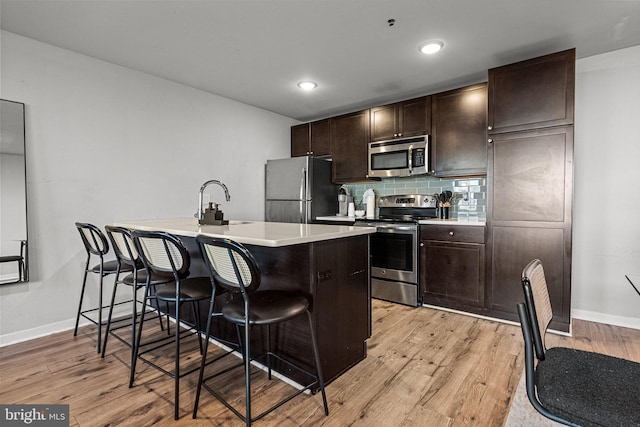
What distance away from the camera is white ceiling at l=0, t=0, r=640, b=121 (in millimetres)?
2176

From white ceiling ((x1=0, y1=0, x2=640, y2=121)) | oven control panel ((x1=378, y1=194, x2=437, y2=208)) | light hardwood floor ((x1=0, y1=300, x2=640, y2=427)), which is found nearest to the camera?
light hardwood floor ((x1=0, y1=300, x2=640, y2=427))

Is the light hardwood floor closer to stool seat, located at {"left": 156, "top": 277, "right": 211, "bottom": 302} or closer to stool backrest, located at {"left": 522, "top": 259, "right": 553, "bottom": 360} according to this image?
stool seat, located at {"left": 156, "top": 277, "right": 211, "bottom": 302}

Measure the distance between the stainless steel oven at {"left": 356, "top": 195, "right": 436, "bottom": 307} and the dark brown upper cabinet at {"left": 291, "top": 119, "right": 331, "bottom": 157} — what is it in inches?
56.1

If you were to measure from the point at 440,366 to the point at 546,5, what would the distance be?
252 centimetres

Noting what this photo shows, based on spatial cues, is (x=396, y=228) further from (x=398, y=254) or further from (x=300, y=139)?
(x=300, y=139)

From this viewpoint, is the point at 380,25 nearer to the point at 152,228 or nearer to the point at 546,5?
the point at 546,5

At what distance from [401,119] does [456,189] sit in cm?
104

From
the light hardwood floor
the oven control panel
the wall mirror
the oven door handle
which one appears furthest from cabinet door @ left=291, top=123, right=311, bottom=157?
the wall mirror

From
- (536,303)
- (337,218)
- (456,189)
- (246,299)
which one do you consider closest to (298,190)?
(337,218)

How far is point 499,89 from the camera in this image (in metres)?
2.89

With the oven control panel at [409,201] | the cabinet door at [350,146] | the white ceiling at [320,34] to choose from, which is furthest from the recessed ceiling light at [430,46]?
the oven control panel at [409,201]

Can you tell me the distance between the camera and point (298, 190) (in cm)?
426

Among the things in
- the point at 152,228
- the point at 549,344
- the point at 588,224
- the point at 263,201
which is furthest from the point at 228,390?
the point at 588,224

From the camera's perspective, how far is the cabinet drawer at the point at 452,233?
3047mm
